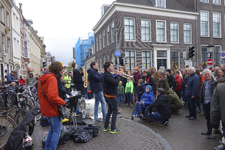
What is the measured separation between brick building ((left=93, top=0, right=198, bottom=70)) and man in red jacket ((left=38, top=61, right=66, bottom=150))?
1754 cm

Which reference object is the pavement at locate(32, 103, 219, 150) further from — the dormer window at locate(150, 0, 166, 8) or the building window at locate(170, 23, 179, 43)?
the dormer window at locate(150, 0, 166, 8)

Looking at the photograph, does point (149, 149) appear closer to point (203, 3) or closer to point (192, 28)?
point (192, 28)

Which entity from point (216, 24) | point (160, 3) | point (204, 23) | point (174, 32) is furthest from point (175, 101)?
point (216, 24)

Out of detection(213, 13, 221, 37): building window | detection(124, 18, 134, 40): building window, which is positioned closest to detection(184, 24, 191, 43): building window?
detection(213, 13, 221, 37): building window

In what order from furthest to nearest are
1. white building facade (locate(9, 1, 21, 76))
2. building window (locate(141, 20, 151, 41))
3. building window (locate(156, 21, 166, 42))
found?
building window (locate(156, 21, 166, 42)), building window (locate(141, 20, 151, 41)), white building facade (locate(9, 1, 21, 76))

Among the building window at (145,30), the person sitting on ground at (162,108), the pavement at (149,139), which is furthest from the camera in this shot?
the building window at (145,30)

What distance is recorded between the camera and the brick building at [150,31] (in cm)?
2062

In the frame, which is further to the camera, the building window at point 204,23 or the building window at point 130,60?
the building window at point 204,23

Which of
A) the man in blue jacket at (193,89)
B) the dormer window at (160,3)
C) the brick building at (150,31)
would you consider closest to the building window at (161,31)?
the brick building at (150,31)

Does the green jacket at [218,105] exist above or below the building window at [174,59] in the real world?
below

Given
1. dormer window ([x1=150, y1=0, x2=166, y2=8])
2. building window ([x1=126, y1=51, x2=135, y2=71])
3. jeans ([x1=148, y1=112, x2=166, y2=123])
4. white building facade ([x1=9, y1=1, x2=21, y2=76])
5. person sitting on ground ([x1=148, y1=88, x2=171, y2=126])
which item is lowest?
jeans ([x1=148, y1=112, x2=166, y2=123])

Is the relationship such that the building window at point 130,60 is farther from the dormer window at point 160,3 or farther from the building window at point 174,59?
the dormer window at point 160,3

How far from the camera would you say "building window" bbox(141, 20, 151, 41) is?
2155 cm

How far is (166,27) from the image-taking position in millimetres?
22406
